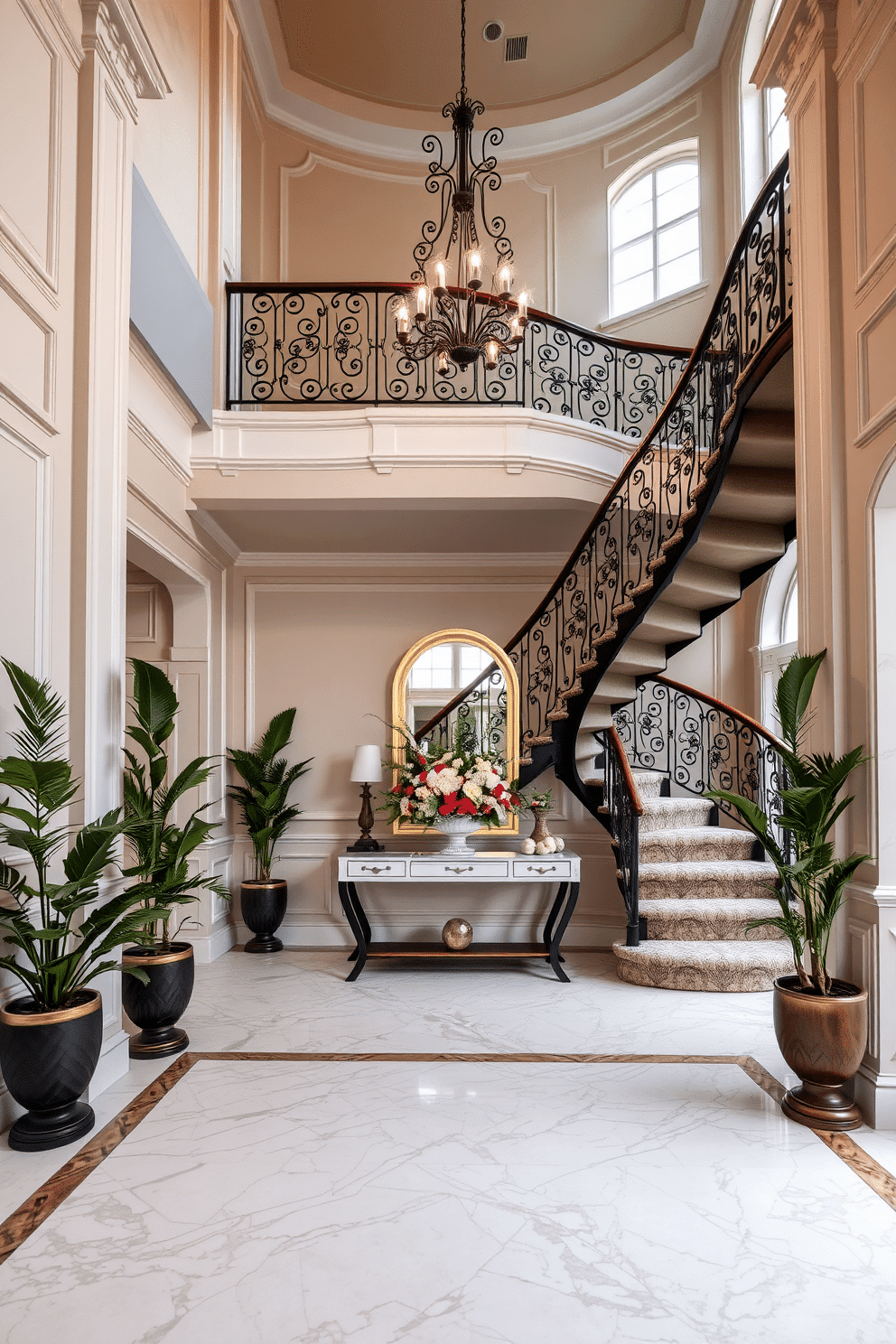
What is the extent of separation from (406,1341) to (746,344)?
4.56 m

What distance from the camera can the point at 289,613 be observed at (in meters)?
7.68

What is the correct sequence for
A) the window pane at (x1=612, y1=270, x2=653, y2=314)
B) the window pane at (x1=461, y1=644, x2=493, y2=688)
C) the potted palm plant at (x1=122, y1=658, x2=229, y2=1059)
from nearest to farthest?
the potted palm plant at (x1=122, y1=658, x2=229, y2=1059)
the window pane at (x1=461, y1=644, x2=493, y2=688)
the window pane at (x1=612, y1=270, x2=653, y2=314)

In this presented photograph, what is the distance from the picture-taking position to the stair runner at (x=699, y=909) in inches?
220

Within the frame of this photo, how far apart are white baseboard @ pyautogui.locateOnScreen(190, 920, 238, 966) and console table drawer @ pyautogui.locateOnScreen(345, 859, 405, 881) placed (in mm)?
1335

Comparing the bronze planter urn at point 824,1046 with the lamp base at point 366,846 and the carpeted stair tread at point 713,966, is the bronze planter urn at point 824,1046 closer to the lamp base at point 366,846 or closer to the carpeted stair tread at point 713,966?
the carpeted stair tread at point 713,966

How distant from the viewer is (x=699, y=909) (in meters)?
5.97

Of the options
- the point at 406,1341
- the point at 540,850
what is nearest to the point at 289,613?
the point at 540,850

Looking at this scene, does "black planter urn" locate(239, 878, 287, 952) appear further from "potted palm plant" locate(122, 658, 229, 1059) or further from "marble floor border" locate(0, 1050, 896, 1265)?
"marble floor border" locate(0, 1050, 896, 1265)

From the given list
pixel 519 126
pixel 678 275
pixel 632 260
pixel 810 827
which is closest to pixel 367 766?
pixel 810 827

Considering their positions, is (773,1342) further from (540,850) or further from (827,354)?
(540,850)

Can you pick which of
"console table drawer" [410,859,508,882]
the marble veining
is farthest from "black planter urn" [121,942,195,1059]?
"console table drawer" [410,859,508,882]

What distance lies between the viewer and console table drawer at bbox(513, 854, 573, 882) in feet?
19.9

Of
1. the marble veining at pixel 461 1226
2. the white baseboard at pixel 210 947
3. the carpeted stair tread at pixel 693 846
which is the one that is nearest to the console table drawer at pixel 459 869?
Result: the carpeted stair tread at pixel 693 846

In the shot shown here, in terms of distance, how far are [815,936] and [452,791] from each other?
299 centimetres
